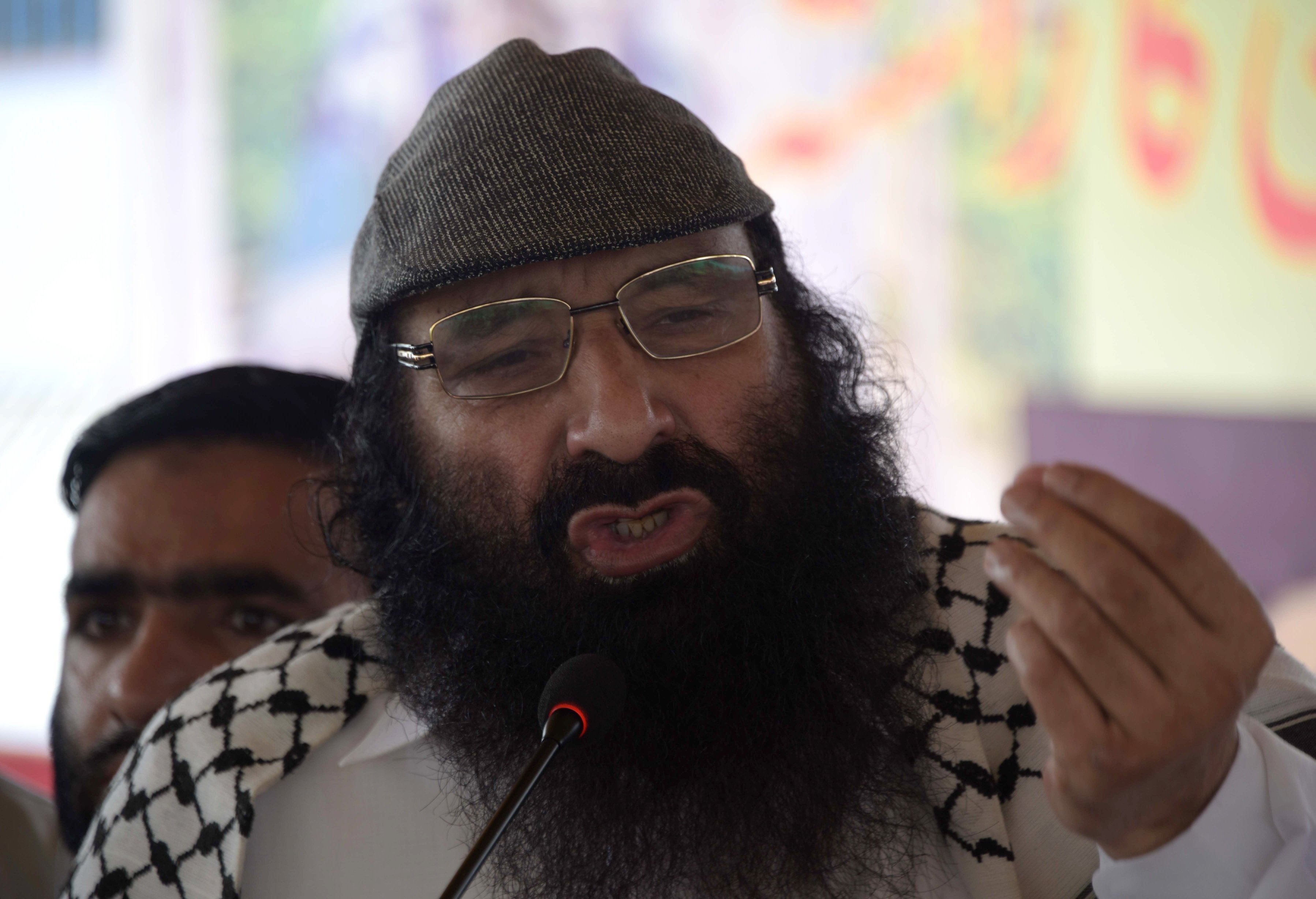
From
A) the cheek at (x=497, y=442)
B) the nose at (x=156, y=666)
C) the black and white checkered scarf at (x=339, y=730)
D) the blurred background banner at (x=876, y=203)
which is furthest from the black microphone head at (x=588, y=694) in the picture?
the blurred background banner at (x=876, y=203)

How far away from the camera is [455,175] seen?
1.53 meters

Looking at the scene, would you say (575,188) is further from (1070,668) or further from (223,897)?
(223,897)

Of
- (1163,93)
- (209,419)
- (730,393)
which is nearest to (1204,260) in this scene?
(1163,93)

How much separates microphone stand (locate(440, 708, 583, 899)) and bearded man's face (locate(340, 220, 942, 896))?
Result: 0.28 m

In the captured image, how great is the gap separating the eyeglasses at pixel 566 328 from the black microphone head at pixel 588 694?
0.42 metres

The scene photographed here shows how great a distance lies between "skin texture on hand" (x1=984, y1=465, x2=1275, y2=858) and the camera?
2.82 ft

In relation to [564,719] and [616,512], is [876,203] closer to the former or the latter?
[616,512]

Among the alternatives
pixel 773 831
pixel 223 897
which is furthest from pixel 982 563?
pixel 223 897

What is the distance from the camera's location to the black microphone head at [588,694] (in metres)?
1.13

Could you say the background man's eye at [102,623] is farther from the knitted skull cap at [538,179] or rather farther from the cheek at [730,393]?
the cheek at [730,393]

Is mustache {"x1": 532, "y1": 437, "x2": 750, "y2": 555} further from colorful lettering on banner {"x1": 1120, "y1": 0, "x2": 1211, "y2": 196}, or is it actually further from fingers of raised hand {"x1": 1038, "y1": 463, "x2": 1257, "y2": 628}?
colorful lettering on banner {"x1": 1120, "y1": 0, "x2": 1211, "y2": 196}

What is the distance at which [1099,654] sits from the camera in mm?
867

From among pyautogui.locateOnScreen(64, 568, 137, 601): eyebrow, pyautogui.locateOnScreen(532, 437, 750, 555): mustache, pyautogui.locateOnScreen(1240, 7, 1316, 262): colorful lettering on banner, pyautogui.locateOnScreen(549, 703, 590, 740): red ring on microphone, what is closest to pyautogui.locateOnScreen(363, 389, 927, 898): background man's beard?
pyautogui.locateOnScreen(532, 437, 750, 555): mustache

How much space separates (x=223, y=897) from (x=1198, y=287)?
5.20 metres
